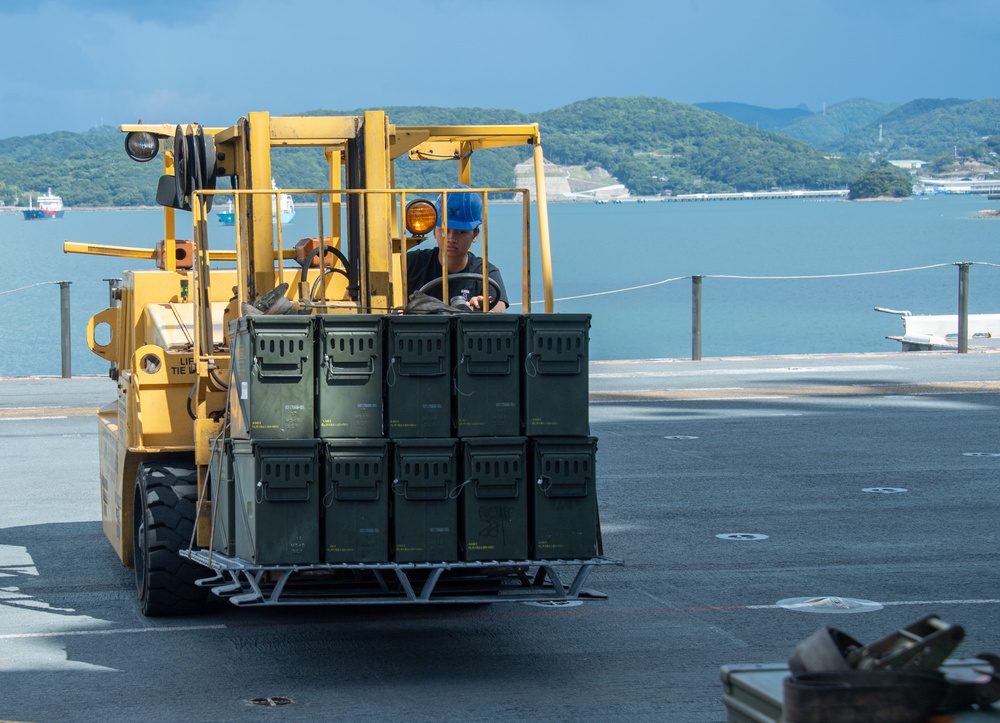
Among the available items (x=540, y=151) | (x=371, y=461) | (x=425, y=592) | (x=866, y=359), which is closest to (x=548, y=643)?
(x=425, y=592)

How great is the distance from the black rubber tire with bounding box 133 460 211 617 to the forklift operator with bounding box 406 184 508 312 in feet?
5.71

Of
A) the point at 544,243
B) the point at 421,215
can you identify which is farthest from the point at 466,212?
the point at 544,243

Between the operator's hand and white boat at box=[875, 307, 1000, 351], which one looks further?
white boat at box=[875, 307, 1000, 351]

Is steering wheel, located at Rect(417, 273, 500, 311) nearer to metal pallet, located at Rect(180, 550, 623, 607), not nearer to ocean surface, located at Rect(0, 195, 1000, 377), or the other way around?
metal pallet, located at Rect(180, 550, 623, 607)

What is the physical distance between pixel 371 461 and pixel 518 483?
680 mm

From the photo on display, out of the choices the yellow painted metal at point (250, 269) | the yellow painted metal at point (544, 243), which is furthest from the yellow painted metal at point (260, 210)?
the yellow painted metal at point (544, 243)

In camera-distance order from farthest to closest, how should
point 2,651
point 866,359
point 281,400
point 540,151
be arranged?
point 866,359 < point 540,151 < point 2,651 < point 281,400

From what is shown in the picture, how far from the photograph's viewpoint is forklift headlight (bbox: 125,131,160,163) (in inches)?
343

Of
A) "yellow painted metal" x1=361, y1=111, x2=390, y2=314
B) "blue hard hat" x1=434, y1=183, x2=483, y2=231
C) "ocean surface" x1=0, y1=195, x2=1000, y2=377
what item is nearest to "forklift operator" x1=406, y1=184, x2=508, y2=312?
"blue hard hat" x1=434, y1=183, x2=483, y2=231

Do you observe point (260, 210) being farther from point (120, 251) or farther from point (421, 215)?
point (120, 251)

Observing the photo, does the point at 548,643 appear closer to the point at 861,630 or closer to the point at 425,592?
the point at 425,592

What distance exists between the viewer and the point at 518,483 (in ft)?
22.1

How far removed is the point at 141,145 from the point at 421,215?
1.98 metres

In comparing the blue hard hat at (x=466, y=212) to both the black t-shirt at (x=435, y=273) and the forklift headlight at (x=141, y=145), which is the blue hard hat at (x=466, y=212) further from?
the forklift headlight at (x=141, y=145)
